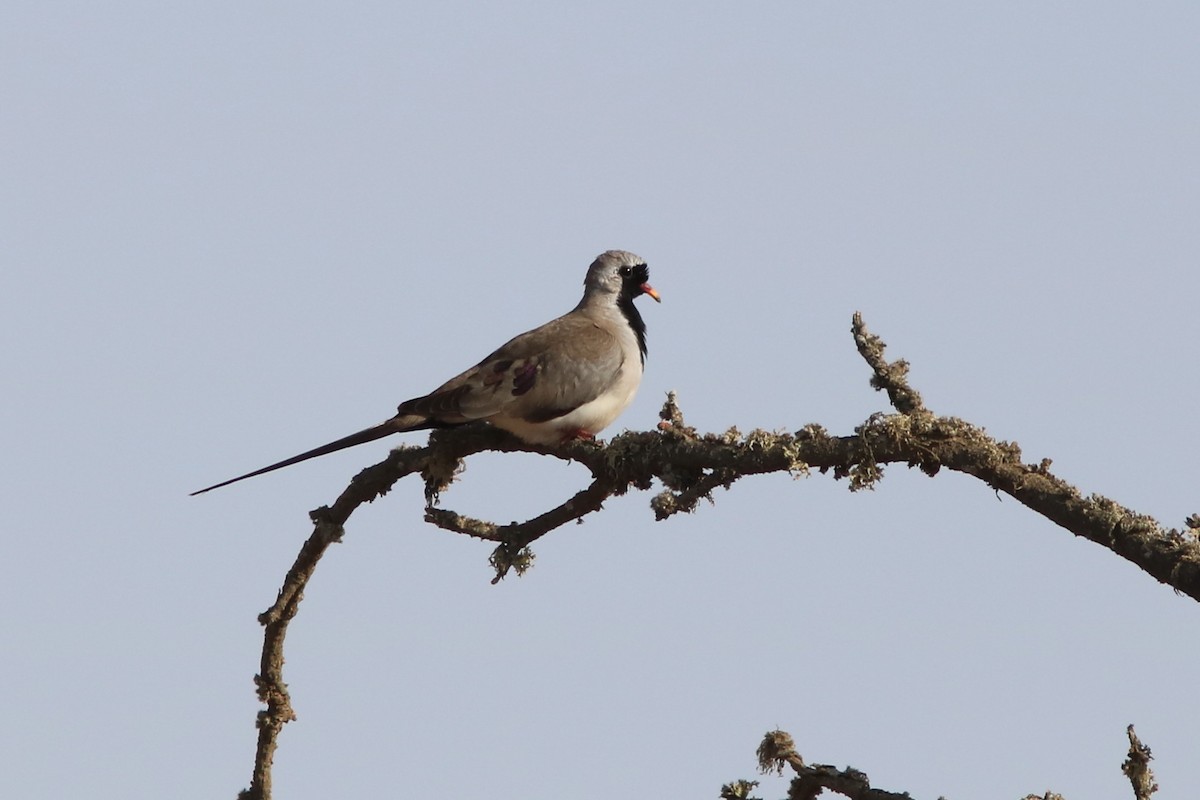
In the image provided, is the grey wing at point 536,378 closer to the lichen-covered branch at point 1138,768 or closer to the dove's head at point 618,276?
the dove's head at point 618,276

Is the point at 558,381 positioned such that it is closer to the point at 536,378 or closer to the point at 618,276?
the point at 536,378

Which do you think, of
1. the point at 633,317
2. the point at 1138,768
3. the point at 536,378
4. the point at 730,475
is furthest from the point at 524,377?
the point at 1138,768

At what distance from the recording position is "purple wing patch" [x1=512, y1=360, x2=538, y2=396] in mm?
6871

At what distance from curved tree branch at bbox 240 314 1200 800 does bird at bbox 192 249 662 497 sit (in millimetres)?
268

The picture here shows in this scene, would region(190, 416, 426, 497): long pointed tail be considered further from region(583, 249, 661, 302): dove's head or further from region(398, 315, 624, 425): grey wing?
region(583, 249, 661, 302): dove's head

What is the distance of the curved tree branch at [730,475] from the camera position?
13.9 feet

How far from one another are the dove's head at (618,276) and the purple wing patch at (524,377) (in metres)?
1.22

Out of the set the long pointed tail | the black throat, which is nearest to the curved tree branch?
the long pointed tail

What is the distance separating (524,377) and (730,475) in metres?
2.32

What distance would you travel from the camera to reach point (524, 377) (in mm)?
6965

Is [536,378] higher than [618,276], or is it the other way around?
[618,276]

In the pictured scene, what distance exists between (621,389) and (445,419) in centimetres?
116

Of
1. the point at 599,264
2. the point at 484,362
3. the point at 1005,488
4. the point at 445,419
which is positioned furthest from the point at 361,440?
the point at 1005,488

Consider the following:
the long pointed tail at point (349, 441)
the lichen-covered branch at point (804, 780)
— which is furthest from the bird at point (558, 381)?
the lichen-covered branch at point (804, 780)
